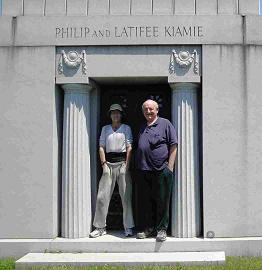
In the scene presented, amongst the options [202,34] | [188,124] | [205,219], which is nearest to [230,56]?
[202,34]

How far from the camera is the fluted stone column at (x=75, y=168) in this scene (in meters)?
8.23

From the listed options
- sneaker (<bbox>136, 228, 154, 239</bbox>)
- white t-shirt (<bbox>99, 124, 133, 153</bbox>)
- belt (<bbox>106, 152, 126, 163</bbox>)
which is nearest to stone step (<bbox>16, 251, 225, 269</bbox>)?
sneaker (<bbox>136, 228, 154, 239</bbox>)

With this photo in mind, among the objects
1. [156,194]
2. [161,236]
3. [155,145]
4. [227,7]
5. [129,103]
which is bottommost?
[161,236]

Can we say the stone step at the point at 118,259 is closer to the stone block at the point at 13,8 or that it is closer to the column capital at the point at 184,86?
the column capital at the point at 184,86

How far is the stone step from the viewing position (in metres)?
7.22

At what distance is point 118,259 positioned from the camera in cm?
738

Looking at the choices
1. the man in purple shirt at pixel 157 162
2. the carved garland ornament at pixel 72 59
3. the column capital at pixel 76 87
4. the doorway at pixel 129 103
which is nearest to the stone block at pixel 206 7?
the doorway at pixel 129 103

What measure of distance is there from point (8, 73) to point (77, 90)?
1151 mm

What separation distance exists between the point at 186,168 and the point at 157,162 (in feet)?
1.77

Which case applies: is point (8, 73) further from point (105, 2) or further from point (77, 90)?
point (105, 2)

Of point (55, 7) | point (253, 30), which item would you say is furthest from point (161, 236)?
point (55, 7)

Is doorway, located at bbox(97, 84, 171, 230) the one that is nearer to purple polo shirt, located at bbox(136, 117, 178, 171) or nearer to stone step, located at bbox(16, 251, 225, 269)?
purple polo shirt, located at bbox(136, 117, 178, 171)

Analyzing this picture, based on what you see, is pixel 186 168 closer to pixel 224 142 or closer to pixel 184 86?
pixel 224 142

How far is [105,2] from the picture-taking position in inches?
330
